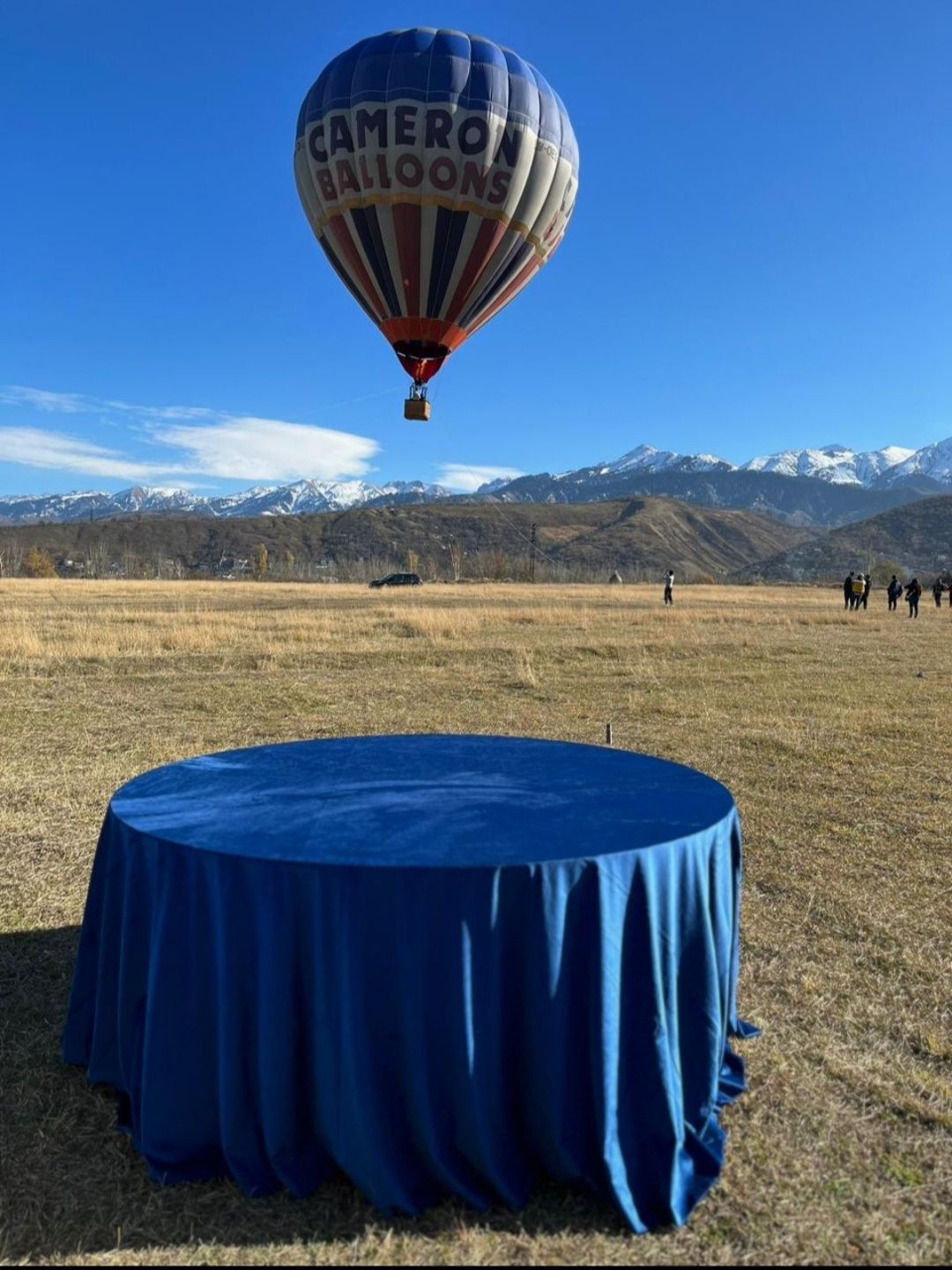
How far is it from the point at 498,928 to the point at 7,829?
5.78 metres

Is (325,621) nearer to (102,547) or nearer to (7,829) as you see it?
(7,829)

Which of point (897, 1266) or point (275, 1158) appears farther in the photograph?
point (275, 1158)

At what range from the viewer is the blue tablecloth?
10.0ft

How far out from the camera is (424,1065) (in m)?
3.08

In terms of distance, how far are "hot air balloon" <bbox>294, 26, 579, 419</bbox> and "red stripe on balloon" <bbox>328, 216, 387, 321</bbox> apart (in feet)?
0.08

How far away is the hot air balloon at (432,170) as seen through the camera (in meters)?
13.2

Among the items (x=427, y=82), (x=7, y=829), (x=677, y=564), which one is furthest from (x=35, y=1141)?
(x=677, y=564)

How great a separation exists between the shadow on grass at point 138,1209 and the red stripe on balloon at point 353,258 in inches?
527

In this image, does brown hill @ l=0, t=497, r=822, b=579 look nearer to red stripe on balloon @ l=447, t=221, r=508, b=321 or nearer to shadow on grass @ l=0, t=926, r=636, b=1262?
red stripe on balloon @ l=447, t=221, r=508, b=321

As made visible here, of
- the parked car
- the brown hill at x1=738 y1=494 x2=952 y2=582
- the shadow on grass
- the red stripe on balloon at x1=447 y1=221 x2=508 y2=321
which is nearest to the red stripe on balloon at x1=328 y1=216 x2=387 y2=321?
the red stripe on balloon at x1=447 y1=221 x2=508 y2=321

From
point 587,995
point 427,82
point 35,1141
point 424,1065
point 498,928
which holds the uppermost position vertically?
point 427,82

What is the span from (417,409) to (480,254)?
321cm

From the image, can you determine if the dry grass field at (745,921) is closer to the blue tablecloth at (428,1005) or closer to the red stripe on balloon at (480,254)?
the blue tablecloth at (428,1005)

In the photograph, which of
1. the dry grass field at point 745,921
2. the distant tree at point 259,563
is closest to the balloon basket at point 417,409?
the dry grass field at point 745,921
